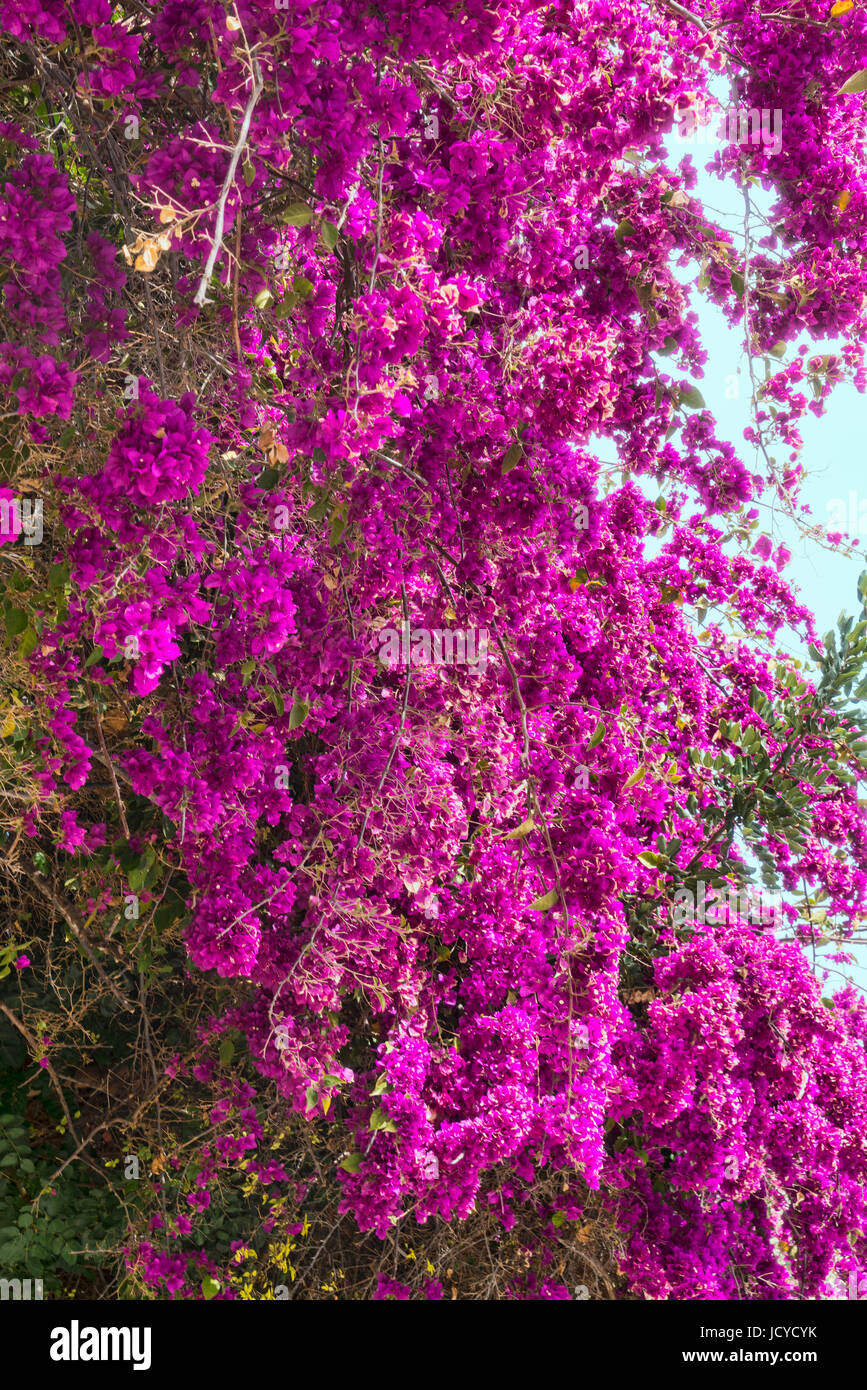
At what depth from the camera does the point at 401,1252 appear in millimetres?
3166

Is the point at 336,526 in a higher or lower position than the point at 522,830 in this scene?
higher

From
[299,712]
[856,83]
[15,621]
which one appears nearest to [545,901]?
[299,712]

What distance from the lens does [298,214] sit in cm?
181

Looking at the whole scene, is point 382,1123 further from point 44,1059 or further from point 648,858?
point 44,1059

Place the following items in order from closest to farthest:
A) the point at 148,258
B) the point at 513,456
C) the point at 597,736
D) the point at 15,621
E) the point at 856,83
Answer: the point at 148,258
the point at 15,621
the point at 856,83
the point at 513,456
the point at 597,736

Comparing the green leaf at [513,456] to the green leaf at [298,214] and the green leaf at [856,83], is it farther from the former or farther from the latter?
the green leaf at [856,83]

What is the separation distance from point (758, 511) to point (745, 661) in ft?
2.50

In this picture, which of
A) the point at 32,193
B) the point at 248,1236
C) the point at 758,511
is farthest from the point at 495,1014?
the point at 32,193

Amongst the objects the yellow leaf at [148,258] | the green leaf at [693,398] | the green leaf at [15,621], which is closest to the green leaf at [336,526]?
Answer: the green leaf at [15,621]

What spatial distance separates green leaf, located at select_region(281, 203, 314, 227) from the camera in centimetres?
180

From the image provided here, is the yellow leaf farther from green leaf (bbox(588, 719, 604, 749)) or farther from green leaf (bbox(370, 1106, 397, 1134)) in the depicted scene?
green leaf (bbox(370, 1106, 397, 1134))

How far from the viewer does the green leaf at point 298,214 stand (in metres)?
1.80

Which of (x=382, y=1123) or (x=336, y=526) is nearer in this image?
(x=336, y=526)

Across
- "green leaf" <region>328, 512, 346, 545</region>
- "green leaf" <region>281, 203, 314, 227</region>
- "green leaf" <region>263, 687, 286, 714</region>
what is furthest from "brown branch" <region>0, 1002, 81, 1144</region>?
"green leaf" <region>281, 203, 314, 227</region>
